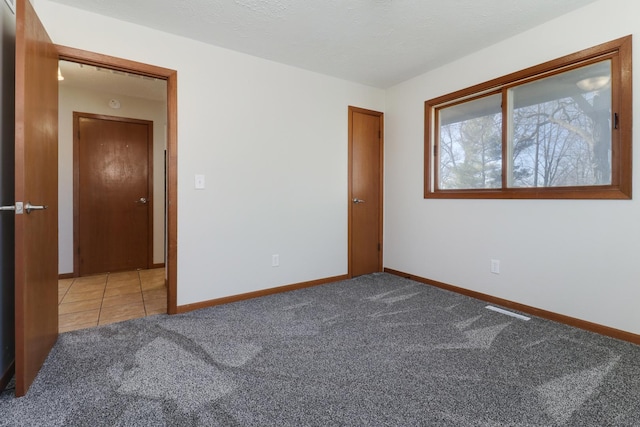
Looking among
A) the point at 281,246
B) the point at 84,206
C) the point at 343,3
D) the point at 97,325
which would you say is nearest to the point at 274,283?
the point at 281,246

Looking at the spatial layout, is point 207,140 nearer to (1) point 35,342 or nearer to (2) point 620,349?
(1) point 35,342

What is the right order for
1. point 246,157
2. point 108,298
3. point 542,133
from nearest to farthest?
point 542,133, point 246,157, point 108,298

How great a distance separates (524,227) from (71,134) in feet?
17.0

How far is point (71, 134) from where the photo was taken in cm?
389

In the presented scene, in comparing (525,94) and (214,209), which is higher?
(525,94)

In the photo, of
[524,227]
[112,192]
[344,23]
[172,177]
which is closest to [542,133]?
[524,227]

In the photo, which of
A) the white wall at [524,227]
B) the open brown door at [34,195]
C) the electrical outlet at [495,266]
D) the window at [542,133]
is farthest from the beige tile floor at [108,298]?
the window at [542,133]

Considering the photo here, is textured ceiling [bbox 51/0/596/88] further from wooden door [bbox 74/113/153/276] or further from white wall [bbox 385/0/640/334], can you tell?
wooden door [bbox 74/113/153/276]

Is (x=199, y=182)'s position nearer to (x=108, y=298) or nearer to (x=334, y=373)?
(x=108, y=298)

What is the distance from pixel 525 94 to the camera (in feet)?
8.88

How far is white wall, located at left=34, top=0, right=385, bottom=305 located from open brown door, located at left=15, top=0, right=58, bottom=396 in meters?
0.69

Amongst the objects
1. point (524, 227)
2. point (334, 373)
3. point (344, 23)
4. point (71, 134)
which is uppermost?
point (344, 23)

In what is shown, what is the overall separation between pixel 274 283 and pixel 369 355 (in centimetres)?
152

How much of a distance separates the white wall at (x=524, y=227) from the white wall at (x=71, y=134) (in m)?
3.30
